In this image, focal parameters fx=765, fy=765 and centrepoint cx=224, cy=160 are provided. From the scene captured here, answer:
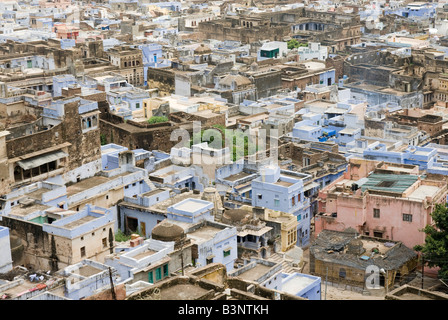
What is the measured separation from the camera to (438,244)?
34.7m

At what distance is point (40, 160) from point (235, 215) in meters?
11.5

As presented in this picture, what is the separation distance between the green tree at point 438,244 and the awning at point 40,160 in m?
19.9

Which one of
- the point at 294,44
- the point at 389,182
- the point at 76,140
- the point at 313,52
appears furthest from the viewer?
the point at 294,44

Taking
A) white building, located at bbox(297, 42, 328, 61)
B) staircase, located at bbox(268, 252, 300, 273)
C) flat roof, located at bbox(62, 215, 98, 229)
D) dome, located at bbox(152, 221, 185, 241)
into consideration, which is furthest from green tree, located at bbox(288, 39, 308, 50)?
dome, located at bbox(152, 221, 185, 241)

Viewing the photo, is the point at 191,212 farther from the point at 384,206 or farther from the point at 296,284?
the point at 384,206

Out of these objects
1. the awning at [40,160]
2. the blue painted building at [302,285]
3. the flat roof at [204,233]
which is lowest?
the blue painted building at [302,285]

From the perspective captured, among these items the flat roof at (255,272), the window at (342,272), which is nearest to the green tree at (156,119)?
the window at (342,272)

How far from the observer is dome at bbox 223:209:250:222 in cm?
3706

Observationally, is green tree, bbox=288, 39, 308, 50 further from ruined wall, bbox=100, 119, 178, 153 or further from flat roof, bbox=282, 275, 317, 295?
flat roof, bbox=282, 275, 317, 295

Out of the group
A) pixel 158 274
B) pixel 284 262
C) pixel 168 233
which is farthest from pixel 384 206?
pixel 158 274

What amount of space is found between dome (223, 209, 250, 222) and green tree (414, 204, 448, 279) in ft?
28.2

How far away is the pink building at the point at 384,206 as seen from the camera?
1516 inches

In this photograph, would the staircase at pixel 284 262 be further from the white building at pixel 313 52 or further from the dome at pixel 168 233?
the white building at pixel 313 52

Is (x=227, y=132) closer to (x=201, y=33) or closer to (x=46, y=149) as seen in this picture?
(x=46, y=149)
